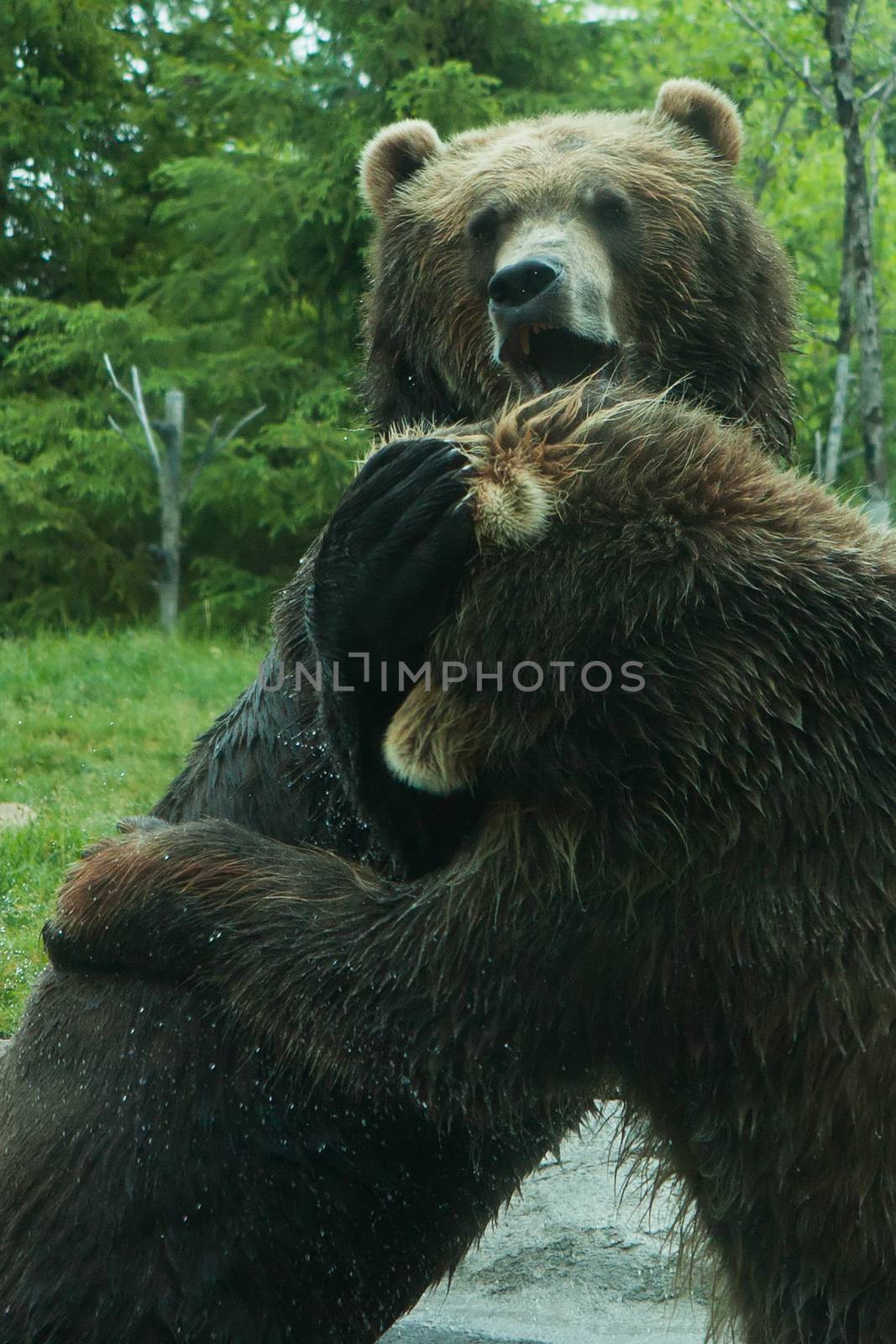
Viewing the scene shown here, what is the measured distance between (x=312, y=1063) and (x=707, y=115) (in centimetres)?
277

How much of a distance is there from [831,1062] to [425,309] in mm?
2070

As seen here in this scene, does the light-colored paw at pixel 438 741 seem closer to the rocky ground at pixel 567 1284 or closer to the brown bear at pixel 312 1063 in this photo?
the brown bear at pixel 312 1063

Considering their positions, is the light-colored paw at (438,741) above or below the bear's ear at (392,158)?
below

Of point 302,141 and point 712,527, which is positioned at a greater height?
point 302,141

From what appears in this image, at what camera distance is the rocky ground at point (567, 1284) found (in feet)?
10.6

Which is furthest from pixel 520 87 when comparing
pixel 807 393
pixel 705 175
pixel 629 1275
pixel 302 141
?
pixel 629 1275

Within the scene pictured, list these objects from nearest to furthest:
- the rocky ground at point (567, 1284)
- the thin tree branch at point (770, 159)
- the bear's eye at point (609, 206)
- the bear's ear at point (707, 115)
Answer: the rocky ground at point (567, 1284)
the bear's eye at point (609, 206)
the bear's ear at point (707, 115)
the thin tree branch at point (770, 159)

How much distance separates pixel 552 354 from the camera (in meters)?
3.18

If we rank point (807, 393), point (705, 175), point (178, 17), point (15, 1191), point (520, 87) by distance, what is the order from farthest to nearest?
point (178, 17) < point (807, 393) < point (520, 87) < point (705, 175) < point (15, 1191)

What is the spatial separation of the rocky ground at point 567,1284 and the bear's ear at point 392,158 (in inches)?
92.0

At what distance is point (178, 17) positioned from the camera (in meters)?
16.9

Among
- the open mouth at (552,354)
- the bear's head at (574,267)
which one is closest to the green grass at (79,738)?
the bear's head at (574,267)

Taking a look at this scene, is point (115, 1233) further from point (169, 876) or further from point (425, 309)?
point (425, 309)

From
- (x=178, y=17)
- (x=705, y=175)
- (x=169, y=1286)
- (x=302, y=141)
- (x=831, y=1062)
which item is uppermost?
(x=178, y=17)
